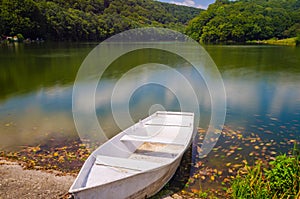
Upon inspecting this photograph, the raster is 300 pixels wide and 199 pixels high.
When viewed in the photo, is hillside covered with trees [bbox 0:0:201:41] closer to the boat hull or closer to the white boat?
the white boat

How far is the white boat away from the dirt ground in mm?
784

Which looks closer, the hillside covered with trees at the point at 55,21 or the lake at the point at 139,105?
the lake at the point at 139,105

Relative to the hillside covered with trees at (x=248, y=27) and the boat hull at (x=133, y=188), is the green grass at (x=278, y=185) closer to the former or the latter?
the boat hull at (x=133, y=188)

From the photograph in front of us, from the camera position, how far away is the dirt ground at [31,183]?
13.7 feet

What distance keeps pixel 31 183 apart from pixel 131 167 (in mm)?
1917

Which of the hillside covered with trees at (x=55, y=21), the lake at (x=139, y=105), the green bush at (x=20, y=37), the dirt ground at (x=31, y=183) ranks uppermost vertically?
the hillside covered with trees at (x=55, y=21)

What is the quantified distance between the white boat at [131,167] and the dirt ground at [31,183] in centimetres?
78

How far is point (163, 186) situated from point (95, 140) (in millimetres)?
2897

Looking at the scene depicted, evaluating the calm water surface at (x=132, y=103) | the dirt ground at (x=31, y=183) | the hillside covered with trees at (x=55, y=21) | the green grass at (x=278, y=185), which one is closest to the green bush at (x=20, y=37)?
the hillside covered with trees at (x=55, y=21)

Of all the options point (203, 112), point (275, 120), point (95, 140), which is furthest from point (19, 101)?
point (275, 120)

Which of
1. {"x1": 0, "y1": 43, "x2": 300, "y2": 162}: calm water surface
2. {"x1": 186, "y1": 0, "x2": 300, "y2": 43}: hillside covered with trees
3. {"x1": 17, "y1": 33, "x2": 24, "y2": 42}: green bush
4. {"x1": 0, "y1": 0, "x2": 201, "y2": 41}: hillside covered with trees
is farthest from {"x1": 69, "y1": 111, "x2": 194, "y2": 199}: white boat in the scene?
{"x1": 186, "y1": 0, "x2": 300, "y2": 43}: hillside covered with trees

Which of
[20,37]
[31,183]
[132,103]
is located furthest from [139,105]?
[20,37]

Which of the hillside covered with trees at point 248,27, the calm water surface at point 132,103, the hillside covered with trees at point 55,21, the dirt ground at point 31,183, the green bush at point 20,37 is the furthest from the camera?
the hillside covered with trees at point 248,27

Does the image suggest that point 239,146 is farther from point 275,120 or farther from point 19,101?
point 19,101
